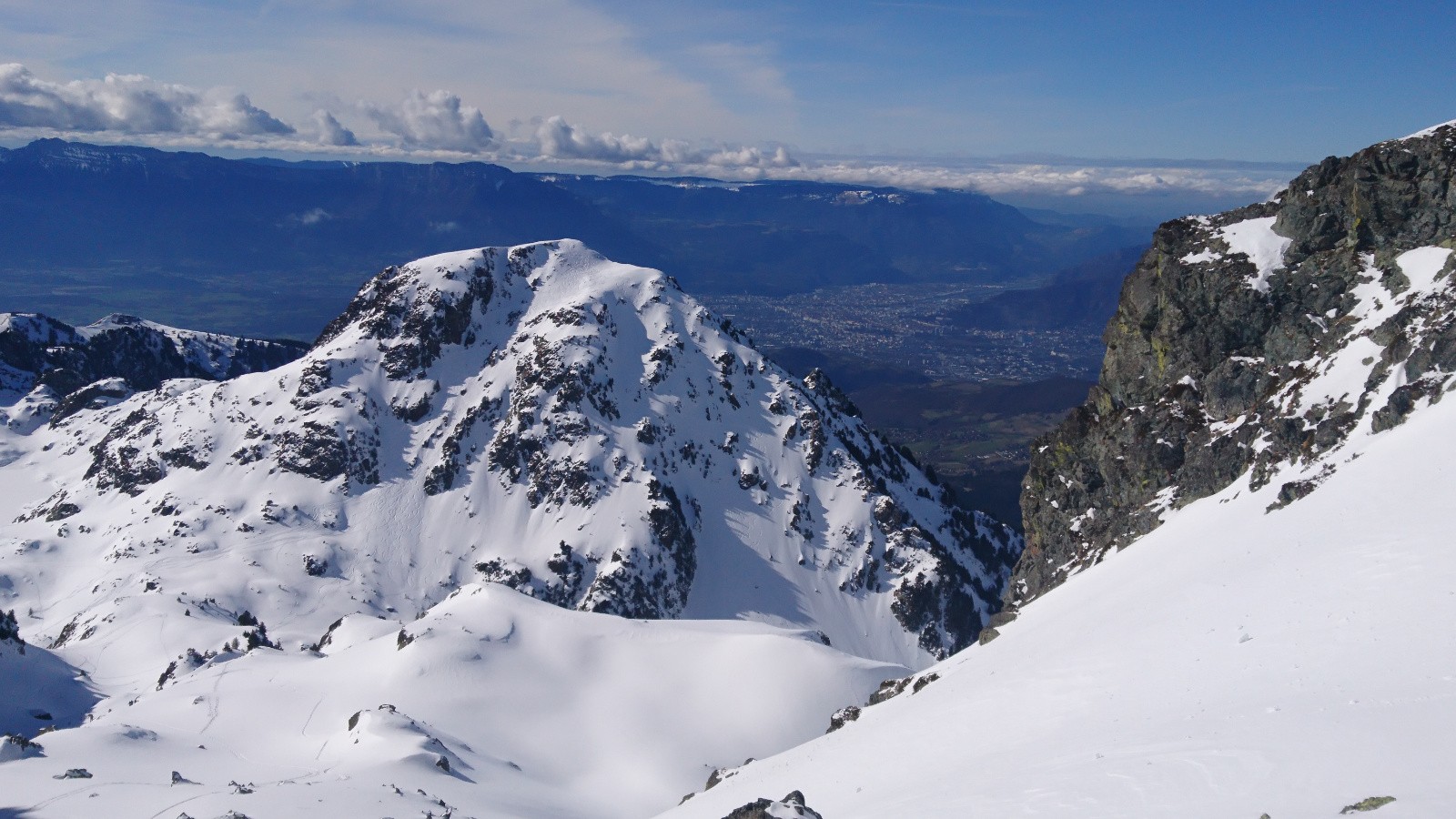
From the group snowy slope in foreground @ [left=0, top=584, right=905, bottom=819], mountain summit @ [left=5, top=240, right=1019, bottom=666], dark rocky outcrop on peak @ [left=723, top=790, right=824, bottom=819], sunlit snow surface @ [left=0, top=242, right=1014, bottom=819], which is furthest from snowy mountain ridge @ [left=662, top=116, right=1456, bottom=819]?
mountain summit @ [left=5, top=240, right=1019, bottom=666]

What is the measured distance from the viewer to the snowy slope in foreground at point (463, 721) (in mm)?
44312

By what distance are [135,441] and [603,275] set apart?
92.8m

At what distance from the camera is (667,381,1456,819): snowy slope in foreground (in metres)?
18.2

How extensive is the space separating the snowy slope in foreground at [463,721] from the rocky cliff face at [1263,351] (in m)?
28.6

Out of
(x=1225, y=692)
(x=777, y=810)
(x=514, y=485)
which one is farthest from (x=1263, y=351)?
(x=514, y=485)

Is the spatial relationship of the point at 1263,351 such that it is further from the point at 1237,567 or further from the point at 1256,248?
the point at 1237,567

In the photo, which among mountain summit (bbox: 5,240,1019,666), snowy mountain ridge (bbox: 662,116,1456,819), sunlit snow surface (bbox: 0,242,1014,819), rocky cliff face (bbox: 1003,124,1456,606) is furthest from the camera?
mountain summit (bbox: 5,240,1019,666)

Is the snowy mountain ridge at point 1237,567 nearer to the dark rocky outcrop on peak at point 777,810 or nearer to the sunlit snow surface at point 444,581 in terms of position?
the dark rocky outcrop on peak at point 777,810

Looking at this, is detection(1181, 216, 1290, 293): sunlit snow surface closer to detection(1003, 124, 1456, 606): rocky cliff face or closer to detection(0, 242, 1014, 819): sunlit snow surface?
detection(1003, 124, 1456, 606): rocky cliff face

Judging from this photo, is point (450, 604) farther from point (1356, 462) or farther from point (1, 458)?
point (1, 458)

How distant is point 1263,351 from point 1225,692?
44.6 m

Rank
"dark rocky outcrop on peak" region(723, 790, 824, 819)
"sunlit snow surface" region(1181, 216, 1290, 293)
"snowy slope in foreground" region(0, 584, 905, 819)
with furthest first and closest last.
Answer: "sunlit snow surface" region(1181, 216, 1290, 293)
"snowy slope in foreground" region(0, 584, 905, 819)
"dark rocky outcrop on peak" region(723, 790, 824, 819)

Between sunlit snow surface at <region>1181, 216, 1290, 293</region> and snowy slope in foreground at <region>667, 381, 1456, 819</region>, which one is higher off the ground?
sunlit snow surface at <region>1181, 216, 1290, 293</region>

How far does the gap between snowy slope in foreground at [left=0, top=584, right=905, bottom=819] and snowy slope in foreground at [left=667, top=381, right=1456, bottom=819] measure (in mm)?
21508
